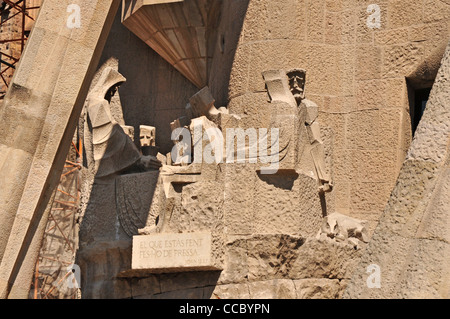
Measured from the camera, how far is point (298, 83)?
10.7m

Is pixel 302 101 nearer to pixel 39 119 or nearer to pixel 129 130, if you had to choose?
pixel 129 130

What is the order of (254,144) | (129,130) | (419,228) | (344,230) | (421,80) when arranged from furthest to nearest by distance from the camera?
(129,130) → (421,80) → (344,230) → (254,144) → (419,228)

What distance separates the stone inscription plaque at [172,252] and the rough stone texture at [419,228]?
3507 mm

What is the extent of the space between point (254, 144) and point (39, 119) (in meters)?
2.23

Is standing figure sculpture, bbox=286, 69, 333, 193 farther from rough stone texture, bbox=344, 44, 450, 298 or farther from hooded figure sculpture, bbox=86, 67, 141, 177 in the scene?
rough stone texture, bbox=344, 44, 450, 298

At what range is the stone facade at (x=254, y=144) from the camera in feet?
32.8

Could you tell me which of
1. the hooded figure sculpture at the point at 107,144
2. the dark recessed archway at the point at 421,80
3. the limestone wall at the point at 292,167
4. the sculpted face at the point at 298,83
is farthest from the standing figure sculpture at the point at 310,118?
the hooded figure sculpture at the point at 107,144

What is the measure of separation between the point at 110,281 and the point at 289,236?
6.87ft

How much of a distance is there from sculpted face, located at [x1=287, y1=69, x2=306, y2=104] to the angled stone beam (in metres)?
2.06

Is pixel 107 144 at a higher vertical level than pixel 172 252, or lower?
higher

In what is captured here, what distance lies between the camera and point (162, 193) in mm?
10398

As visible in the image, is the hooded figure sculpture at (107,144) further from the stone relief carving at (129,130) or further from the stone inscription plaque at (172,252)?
the stone inscription plaque at (172,252)

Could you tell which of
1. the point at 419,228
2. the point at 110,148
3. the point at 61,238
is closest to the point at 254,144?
the point at 110,148

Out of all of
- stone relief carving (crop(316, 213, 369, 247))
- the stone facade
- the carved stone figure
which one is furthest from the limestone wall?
the carved stone figure
